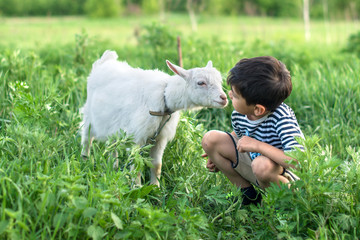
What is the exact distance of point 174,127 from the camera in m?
3.12

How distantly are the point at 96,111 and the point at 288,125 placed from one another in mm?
1474

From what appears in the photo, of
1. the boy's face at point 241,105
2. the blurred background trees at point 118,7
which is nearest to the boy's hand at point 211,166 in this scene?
the boy's face at point 241,105

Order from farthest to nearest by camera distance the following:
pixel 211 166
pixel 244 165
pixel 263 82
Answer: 1. pixel 211 166
2. pixel 244 165
3. pixel 263 82

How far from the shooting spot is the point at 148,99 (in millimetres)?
2973

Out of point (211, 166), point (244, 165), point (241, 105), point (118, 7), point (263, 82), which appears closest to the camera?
point (263, 82)

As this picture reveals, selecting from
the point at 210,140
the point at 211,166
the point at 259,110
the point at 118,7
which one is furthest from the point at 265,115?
the point at 118,7

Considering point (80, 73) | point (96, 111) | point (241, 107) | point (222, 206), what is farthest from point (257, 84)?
point (80, 73)

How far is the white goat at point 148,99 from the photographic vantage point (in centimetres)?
282

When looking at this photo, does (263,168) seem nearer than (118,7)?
Yes

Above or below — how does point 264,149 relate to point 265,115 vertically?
below

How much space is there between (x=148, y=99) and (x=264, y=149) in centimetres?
89

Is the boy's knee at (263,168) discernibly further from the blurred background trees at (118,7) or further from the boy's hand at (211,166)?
the blurred background trees at (118,7)

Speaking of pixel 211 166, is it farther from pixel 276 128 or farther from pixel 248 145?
pixel 276 128

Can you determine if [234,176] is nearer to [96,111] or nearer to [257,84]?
[257,84]
